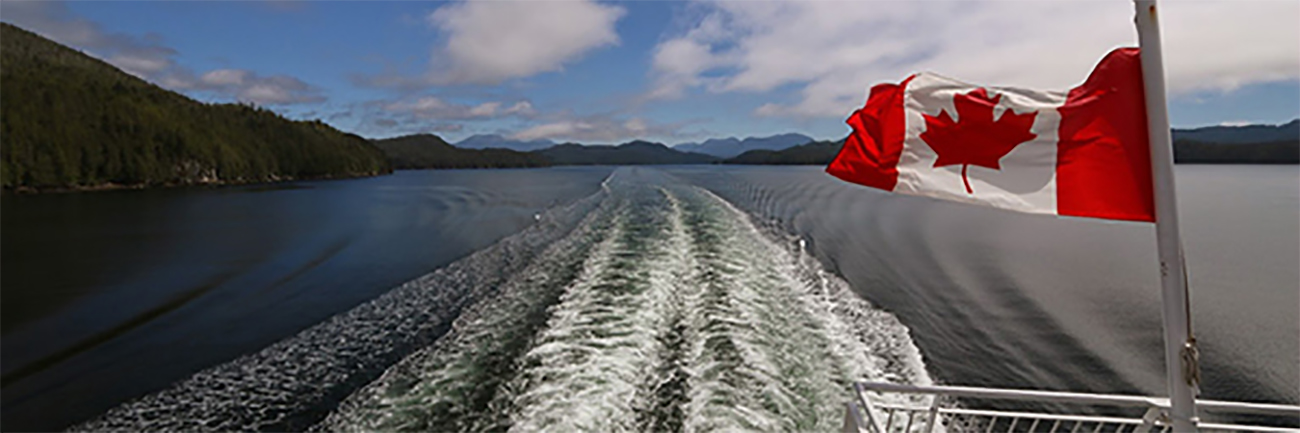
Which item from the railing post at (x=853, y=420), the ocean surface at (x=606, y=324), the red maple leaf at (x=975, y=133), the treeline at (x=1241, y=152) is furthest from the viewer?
the treeline at (x=1241, y=152)

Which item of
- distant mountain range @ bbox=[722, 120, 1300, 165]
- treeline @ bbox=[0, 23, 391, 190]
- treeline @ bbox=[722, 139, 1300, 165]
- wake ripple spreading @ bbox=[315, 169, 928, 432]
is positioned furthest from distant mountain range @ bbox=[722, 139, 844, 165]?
wake ripple spreading @ bbox=[315, 169, 928, 432]

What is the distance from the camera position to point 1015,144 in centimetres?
229

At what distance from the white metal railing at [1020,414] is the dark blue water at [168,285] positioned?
6524mm

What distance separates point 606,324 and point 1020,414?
414cm

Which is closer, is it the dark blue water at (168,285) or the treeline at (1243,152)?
the dark blue water at (168,285)

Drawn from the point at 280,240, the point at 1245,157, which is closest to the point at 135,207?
the point at 280,240

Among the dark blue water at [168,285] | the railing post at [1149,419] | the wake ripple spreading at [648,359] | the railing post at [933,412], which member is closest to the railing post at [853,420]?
the railing post at [933,412]

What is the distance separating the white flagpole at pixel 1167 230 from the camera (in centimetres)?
174

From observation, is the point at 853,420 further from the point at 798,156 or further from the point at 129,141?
the point at 798,156

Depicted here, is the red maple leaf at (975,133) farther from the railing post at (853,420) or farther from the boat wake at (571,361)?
the boat wake at (571,361)

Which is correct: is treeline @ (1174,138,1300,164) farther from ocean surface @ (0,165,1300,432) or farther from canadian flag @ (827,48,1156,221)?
canadian flag @ (827,48,1156,221)

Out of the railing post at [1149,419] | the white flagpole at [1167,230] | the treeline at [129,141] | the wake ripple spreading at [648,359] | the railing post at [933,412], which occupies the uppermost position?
the treeline at [129,141]

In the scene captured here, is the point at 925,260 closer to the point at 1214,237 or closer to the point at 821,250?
the point at 821,250

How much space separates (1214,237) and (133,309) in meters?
22.4
